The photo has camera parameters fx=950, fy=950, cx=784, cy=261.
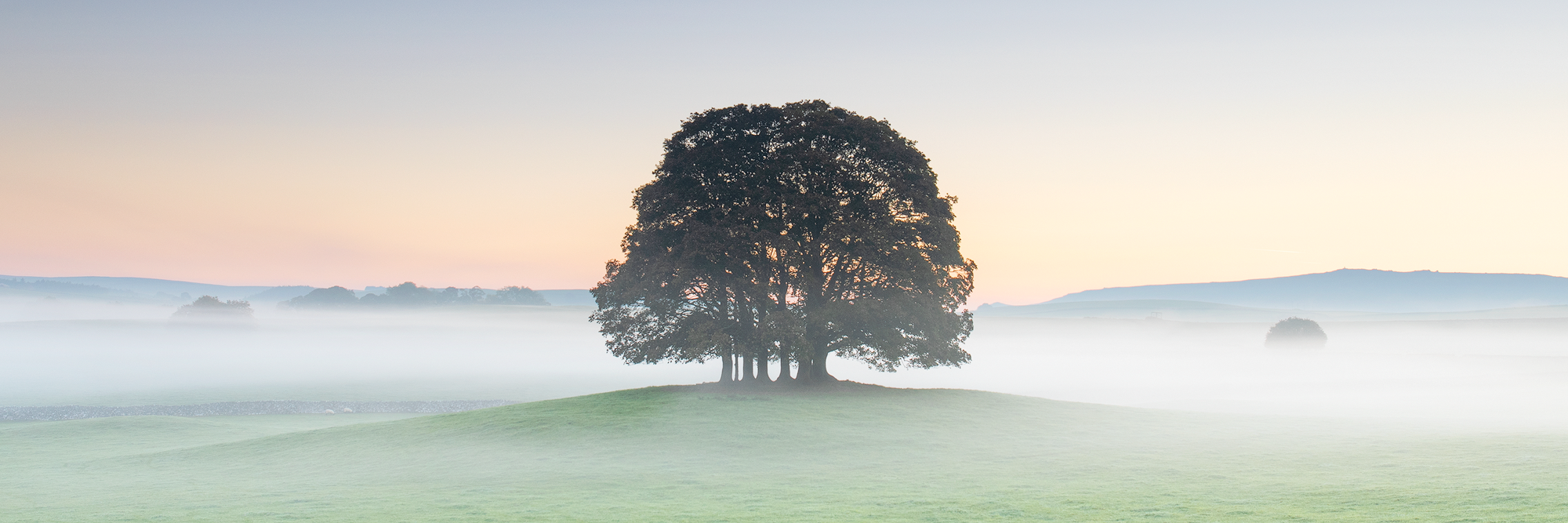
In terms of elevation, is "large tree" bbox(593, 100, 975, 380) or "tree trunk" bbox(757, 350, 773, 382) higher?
"large tree" bbox(593, 100, 975, 380)

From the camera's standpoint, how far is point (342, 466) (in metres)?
28.1

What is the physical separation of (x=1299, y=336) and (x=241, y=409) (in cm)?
10943

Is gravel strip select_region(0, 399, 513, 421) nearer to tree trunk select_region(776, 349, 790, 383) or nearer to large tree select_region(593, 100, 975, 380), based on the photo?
large tree select_region(593, 100, 975, 380)

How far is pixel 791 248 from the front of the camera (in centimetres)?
4122

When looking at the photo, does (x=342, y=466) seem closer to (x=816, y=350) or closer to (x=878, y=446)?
(x=878, y=446)

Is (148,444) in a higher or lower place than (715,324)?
lower

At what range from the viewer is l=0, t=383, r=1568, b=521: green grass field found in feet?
59.2

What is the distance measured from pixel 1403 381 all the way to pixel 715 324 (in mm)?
70332

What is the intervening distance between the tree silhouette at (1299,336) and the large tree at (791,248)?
3381 inches

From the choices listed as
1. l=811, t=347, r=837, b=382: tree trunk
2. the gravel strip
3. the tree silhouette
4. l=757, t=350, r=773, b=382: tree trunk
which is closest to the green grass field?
l=757, t=350, r=773, b=382: tree trunk

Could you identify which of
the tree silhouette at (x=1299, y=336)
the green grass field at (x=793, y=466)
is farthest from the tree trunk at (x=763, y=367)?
the tree silhouette at (x=1299, y=336)

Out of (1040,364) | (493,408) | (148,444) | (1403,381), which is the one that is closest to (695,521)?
(493,408)

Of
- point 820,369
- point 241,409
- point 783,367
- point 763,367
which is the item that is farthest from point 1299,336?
point 241,409

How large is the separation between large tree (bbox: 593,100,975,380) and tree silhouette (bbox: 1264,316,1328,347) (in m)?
85.9
